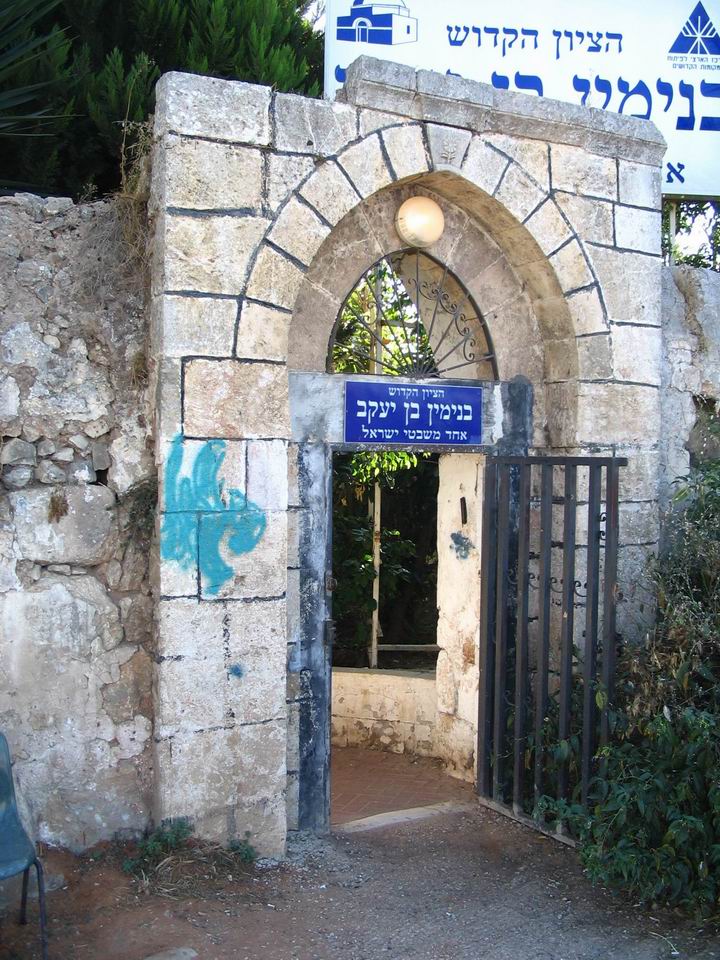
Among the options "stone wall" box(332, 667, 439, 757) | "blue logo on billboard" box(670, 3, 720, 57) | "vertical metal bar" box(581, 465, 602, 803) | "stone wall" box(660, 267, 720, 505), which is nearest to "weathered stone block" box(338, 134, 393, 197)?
"vertical metal bar" box(581, 465, 602, 803)

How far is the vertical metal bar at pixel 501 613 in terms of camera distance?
507cm

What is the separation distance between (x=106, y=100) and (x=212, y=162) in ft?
8.04

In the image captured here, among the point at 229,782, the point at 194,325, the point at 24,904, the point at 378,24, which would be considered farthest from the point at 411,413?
the point at 378,24

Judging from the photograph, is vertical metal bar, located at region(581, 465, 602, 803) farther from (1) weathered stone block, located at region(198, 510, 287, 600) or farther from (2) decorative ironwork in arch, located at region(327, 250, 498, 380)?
(1) weathered stone block, located at region(198, 510, 287, 600)

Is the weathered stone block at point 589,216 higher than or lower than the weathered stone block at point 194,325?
higher

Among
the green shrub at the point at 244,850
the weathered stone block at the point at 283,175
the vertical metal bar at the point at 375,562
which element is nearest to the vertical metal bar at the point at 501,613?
the green shrub at the point at 244,850

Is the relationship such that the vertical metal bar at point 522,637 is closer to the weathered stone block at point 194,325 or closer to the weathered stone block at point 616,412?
the weathered stone block at point 616,412

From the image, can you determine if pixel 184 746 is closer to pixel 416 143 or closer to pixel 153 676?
pixel 153 676

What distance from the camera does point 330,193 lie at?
452 cm

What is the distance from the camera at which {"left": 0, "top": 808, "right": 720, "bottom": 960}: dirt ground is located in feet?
12.4

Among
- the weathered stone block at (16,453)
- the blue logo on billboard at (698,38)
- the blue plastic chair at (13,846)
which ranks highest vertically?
the blue logo on billboard at (698,38)

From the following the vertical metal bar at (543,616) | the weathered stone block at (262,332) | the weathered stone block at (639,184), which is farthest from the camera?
the weathered stone block at (639,184)

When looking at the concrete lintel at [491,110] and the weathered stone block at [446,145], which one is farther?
the weathered stone block at [446,145]

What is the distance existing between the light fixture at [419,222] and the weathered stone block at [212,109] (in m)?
0.93
